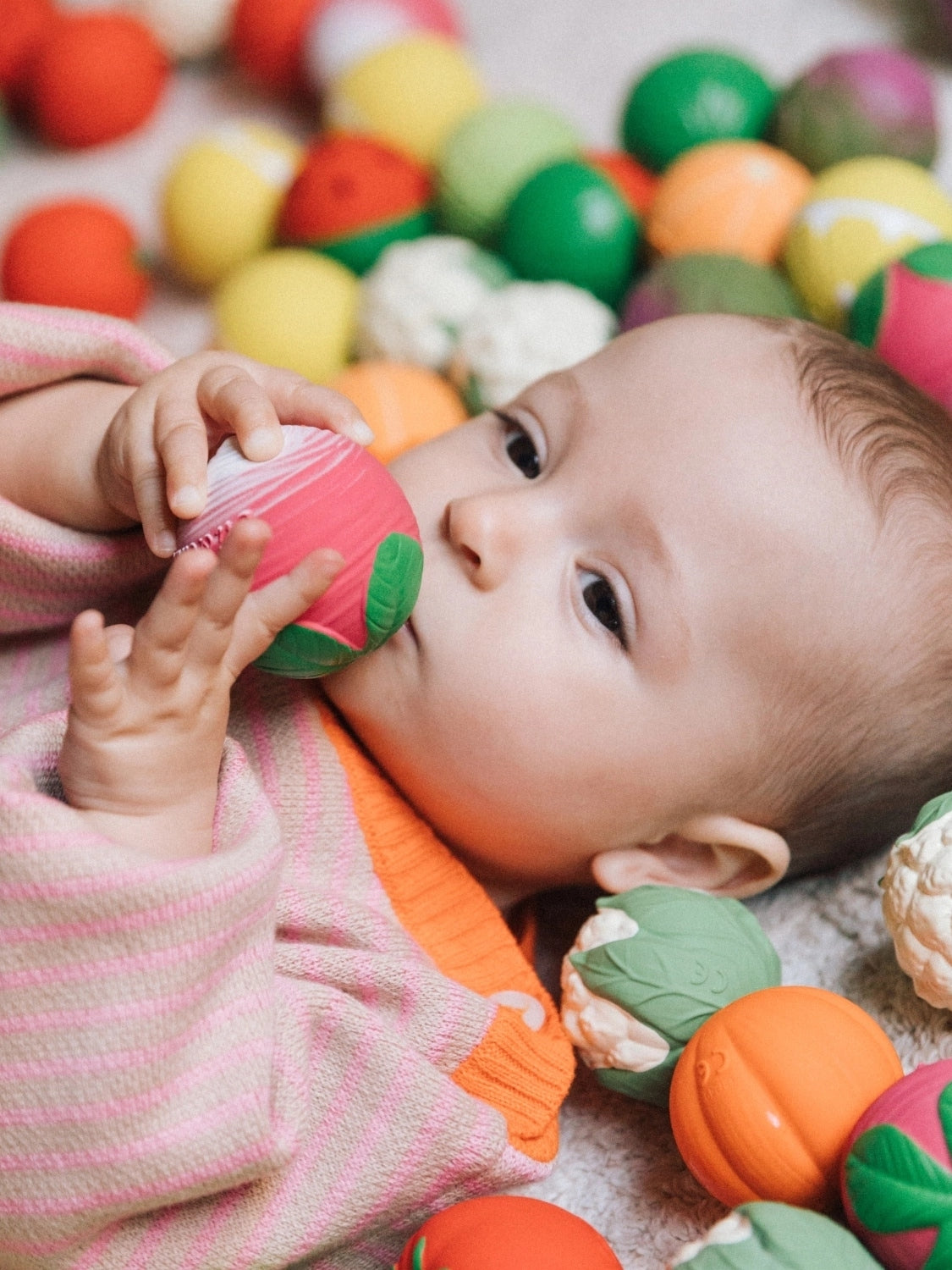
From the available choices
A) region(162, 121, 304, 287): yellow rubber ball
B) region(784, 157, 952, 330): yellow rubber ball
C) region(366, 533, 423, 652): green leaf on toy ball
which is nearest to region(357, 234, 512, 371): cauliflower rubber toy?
region(162, 121, 304, 287): yellow rubber ball

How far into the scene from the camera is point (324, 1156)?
3.21 feet

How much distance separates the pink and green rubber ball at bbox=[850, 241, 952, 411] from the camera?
1.35m

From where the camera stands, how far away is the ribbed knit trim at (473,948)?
1059 millimetres

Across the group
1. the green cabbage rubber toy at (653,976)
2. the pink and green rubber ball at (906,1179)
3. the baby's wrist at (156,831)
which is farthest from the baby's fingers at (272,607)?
the pink and green rubber ball at (906,1179)

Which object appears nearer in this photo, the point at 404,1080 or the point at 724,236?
the point at 404,1080

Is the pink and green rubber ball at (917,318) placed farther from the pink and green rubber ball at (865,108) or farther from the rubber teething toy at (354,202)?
the rubber teething toy at (354,202)

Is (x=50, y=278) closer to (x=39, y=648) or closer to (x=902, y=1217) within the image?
(x=39, y=648)

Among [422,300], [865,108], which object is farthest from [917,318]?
[422,300]

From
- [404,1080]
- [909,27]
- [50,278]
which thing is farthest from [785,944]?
[909,27]

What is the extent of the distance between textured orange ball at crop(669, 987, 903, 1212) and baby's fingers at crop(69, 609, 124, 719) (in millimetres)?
462

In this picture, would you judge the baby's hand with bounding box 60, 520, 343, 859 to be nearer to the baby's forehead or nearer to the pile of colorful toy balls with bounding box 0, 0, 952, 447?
the baby's forehead

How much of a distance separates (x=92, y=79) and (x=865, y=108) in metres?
1.05

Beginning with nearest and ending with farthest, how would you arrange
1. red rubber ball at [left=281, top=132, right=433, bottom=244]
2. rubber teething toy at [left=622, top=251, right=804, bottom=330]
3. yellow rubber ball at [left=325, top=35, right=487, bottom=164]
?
rubber teething toy at [left=622, top=251, right=804, bottom=330], red rubber ball at [left=281, top=132, right=433, bottom=244], yellow rubber ball at [left=325, top=35, right=487, bottom=164]

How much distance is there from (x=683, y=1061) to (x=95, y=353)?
75 cm
